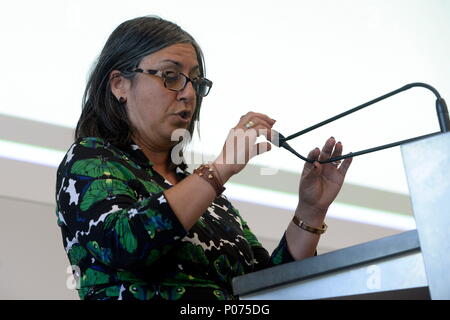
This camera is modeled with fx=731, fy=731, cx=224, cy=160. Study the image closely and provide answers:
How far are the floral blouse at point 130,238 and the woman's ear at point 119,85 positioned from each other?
0.16 meters

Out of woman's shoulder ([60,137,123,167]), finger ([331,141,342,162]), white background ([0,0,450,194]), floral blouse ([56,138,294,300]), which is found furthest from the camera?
white background ([0,0,450,194])

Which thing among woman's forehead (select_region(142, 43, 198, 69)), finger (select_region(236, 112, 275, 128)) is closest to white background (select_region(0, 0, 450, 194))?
woman's forehead (select_region(142, 43, 198, 69))

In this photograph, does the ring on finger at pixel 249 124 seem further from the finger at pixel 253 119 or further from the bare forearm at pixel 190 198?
the bare forearm at pixel 190 198

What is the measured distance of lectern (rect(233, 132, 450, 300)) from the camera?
796mm

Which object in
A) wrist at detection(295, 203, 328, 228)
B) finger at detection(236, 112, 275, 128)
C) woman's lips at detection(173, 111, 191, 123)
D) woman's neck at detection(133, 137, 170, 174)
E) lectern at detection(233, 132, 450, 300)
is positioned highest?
woman's lips at detection(173, 111, 191, 123)

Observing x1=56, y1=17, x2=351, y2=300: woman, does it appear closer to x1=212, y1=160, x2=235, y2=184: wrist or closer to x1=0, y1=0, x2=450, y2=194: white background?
x1=212, y1=160, x2=235, y2=184: wrist

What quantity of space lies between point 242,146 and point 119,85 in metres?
0.46

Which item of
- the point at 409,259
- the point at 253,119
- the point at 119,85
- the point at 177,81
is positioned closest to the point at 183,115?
the point at 177,81

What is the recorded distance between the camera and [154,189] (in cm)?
132

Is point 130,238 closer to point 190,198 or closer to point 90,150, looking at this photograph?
point 190,198

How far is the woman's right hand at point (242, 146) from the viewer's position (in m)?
1.16

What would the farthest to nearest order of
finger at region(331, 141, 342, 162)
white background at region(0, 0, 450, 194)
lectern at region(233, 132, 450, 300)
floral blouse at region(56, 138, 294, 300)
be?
1. white background at region(0, 0, 450, 194)
2. finger at region(331, 141, 342, 162)
3. floral blouse at region(56, 138, 294, 300)
4. lectern at region(233, 132, 450, 300)

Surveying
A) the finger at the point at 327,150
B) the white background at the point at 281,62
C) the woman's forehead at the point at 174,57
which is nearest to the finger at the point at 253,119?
the finger at the point at 327,150

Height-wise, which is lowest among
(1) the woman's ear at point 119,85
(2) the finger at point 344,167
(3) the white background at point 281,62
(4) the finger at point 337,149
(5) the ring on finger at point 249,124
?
(5) the ring on finger at point 249,124
